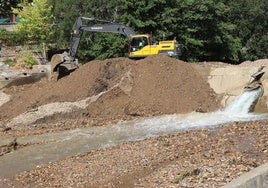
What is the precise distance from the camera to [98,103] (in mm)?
20047

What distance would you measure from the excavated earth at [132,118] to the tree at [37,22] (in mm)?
16219

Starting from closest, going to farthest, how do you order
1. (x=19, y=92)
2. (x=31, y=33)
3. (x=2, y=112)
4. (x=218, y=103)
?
(x=218, y=103) → (x=2, y=112) → (x=19, y=92) → (x=31, y=33)

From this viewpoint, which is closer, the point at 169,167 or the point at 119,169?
the point at 169,167

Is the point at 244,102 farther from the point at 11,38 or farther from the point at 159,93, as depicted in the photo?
the point at 11,38

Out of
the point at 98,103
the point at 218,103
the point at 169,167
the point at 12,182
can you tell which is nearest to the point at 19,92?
the point at 98,103

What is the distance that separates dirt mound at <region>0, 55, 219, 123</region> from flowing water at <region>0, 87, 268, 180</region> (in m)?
0.91

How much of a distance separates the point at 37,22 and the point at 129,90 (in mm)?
22509

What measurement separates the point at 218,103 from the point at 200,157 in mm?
9454

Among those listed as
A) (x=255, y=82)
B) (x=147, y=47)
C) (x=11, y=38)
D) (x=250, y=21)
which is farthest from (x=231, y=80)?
(x=11, y=38)

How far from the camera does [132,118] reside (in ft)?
62.4

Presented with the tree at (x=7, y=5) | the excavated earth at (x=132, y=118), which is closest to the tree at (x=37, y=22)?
the tree at (x=7, y=5)

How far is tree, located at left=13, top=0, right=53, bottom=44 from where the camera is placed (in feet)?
133

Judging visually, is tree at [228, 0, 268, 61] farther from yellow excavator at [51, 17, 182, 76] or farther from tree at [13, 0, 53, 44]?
yellow excavator at [51, 17, 182, 76]

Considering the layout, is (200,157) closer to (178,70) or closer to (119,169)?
(119,169)
